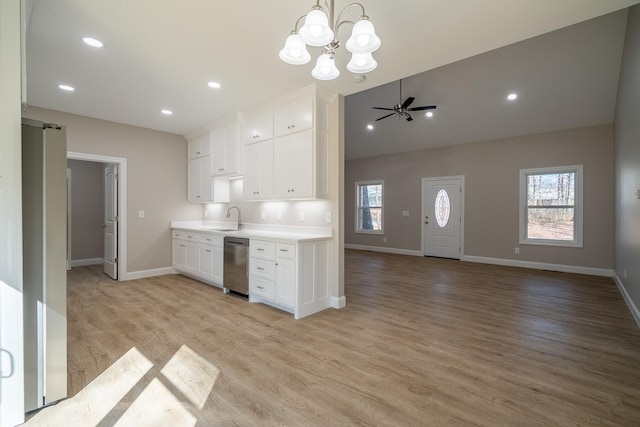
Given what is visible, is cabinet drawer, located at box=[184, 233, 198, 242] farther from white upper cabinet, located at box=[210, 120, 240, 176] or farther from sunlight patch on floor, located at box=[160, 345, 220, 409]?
sunlight patch on floor, located at box=[160, 345, 220, 409]

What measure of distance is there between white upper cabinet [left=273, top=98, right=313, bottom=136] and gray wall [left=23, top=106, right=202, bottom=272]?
2815 mm

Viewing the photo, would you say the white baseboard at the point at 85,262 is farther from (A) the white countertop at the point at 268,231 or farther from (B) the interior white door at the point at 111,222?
(A) the white countertop at the point at 268,231

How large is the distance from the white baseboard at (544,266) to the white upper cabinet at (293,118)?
5.71 metres

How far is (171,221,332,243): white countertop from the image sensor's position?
362 centimetres

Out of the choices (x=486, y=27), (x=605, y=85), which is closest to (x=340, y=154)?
(x=486, y=27)

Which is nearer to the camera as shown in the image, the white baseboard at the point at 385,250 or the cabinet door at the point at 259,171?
the cabinet door at the point at 259,171

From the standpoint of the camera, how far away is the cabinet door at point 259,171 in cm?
420

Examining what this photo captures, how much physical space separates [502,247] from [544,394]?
5.56 meters

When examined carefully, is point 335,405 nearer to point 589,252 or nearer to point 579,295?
point 579,295

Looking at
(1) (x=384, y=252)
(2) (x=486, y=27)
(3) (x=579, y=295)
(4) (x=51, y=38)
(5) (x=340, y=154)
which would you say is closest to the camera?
(2) (x=486, y=27)

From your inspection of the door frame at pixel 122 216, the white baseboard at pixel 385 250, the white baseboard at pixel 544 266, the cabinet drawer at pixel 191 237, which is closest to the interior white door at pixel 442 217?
the white baseboard at pixel 385 250

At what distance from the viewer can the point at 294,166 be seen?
12.7 feet

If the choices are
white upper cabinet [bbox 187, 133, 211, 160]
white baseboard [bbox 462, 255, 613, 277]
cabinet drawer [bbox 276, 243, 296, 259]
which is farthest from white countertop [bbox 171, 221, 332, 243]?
white baseboard [bbox 462, 255, 613, 277]

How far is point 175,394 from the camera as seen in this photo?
79.3 inches
